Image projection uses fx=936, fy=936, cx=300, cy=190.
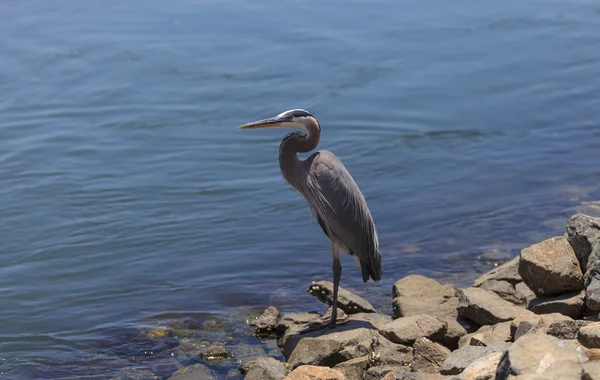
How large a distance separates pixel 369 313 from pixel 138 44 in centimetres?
971

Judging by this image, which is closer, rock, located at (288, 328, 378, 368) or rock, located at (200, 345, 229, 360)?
rock, located at (288, 328, 378, 368)

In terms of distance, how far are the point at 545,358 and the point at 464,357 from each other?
155 centimetres

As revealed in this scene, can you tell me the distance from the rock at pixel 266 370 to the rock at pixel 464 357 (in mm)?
1317

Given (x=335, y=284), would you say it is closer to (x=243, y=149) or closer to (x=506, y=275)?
(x=506, y=275)

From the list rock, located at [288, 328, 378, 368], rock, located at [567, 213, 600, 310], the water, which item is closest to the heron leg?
rock, located at [288, 328, 378, 368]

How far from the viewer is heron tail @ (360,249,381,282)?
7.87m

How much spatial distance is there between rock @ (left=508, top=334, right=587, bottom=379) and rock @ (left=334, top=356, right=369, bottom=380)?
2107mm

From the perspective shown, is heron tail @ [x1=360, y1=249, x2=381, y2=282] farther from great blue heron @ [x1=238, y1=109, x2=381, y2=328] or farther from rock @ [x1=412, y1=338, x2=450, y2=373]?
rock @ [x1=412, y1=338, x2=450, y2=373]

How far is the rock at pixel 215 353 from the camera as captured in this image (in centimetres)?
752

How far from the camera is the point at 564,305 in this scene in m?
6.81

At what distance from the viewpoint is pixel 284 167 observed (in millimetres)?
7910

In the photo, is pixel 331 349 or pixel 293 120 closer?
pixel 331 349

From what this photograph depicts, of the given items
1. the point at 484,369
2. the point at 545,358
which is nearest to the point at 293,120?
the point at 484,369

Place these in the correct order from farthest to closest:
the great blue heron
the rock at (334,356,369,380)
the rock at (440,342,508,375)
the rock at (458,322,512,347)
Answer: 1. the great blue heron
2. the rock at (334,356,369,380)
3. the rock at (458,322,512,347)
4. the rock at (440,342,508,375)
